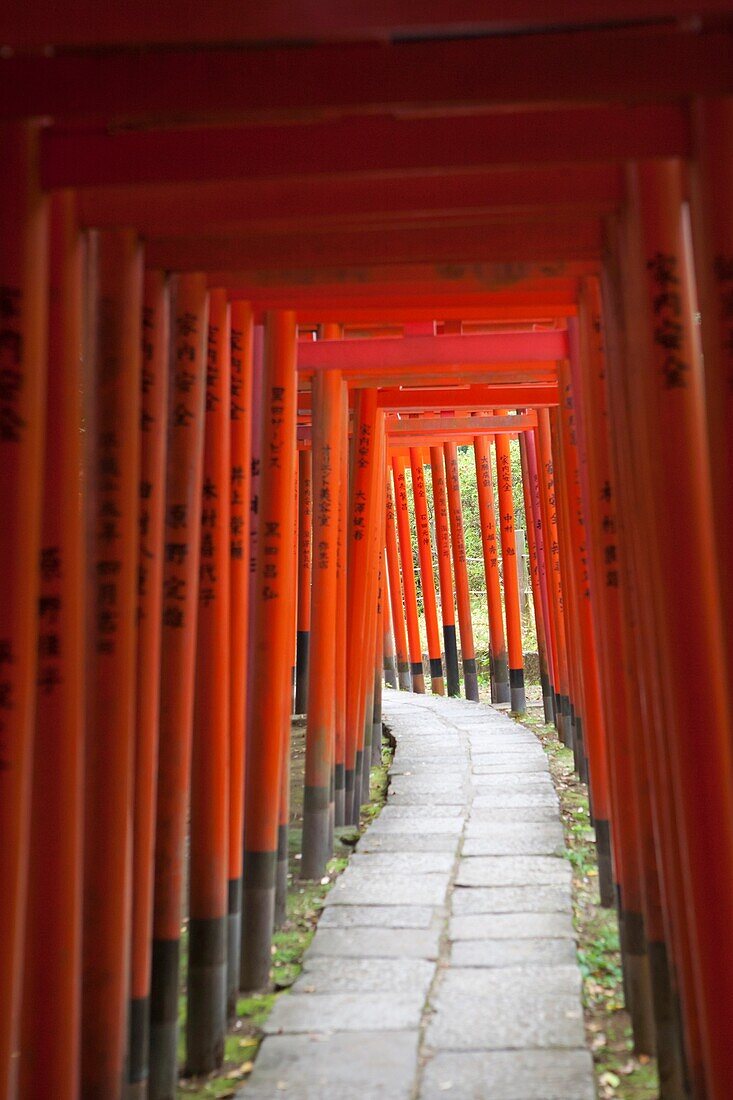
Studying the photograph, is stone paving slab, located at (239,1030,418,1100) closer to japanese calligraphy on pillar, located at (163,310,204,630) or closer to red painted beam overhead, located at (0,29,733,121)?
japanese calligraphy on pillar, located at (163,310,204,630)

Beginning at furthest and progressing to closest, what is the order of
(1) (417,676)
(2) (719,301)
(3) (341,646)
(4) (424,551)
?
(1) (417,676) → (4) (424,551) → (3) (341,646) → (2) (719,301)

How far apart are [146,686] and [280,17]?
2.01 meters

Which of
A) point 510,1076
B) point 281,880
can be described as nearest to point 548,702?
point 281,880

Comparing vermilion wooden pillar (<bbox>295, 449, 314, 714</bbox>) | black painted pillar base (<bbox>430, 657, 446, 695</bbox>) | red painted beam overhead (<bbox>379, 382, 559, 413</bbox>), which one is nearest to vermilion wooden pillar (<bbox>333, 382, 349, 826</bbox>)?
red painted beam overhead (<bbox>379, 382, 559, 413</bbox>)

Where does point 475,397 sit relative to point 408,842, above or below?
above

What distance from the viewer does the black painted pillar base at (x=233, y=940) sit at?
4285mm

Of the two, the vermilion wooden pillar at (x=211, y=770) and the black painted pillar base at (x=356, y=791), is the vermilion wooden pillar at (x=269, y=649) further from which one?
the black painted pillar base at (x=356, y=791)

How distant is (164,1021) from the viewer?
3.68 meters

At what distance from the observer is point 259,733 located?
4.72 metres

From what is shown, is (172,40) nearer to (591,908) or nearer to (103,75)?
(103,75)

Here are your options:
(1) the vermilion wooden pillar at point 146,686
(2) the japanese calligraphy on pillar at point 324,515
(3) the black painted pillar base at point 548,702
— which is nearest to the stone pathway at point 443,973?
(1) the vermilion wooden pillar at point 146,686

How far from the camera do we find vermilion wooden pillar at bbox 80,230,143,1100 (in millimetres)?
3115

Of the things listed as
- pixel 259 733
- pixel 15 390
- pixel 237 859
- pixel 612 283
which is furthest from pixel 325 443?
pixel 15 390

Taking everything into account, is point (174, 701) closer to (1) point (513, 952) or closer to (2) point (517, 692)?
(1) point (513, 952)
